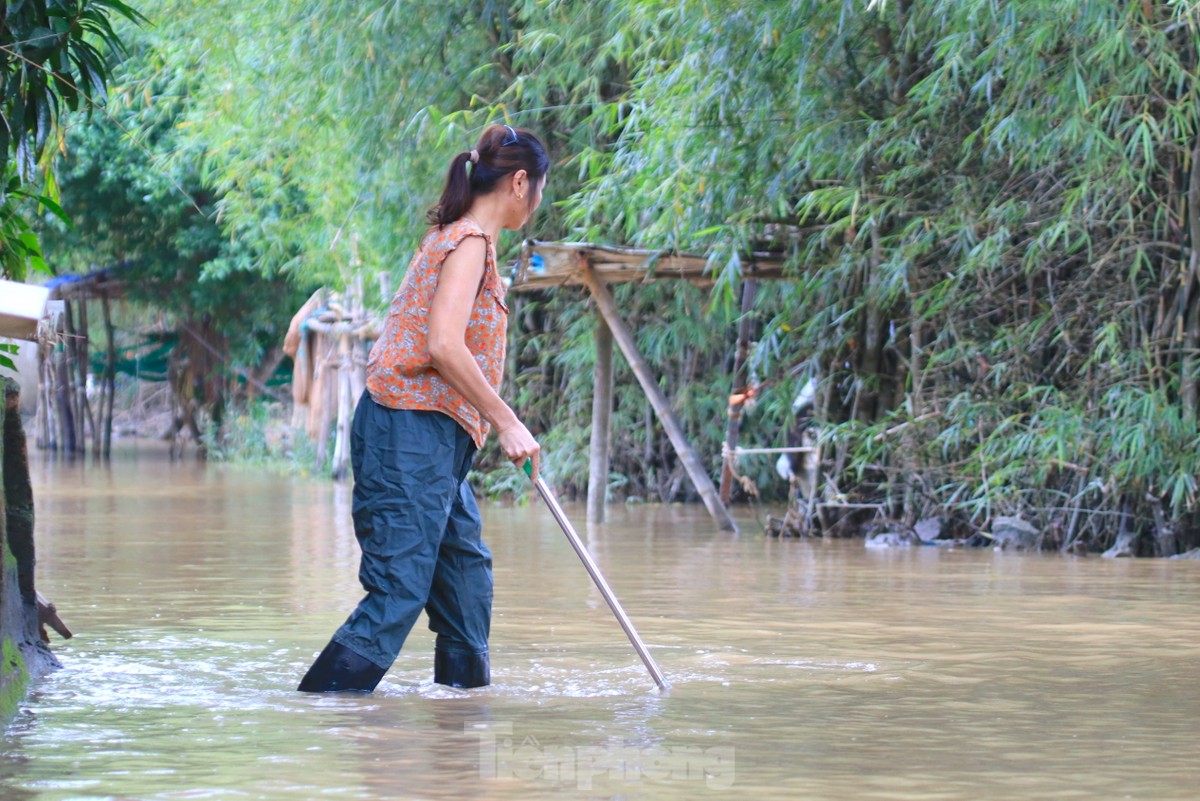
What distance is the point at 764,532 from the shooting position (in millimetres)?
11023

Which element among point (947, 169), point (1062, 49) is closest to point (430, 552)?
point (1062, 49)

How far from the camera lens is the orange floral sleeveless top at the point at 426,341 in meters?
4.28

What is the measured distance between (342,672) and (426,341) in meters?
0.87

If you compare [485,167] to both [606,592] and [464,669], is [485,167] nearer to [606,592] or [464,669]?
[606,592]

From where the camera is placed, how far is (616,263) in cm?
1048

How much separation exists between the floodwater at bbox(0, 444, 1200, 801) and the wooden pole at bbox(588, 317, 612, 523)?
3.02m

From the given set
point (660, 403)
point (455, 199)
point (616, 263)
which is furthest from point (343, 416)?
point (455, 199)

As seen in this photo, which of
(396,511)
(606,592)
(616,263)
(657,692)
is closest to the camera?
(396,511)

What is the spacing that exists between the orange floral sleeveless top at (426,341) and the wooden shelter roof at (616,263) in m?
5.80

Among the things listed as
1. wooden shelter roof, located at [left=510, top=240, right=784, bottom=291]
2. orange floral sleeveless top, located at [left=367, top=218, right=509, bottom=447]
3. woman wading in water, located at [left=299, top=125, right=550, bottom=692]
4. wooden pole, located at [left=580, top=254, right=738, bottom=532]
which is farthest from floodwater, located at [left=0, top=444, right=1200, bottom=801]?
wooden pole, located at [left=580, top=254, right=738, bottom=532]

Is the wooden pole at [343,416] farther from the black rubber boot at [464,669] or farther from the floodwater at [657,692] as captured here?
the black rubber boot at [464,669]

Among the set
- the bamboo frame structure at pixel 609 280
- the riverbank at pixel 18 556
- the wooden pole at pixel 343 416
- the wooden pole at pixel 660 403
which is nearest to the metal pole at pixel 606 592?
the riverbank at pixel 18 556

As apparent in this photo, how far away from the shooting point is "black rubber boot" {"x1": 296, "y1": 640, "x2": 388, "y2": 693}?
4223 millimetres

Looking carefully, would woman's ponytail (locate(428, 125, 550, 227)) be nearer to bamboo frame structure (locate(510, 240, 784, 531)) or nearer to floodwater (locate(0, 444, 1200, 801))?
floodwater (locate(0, 444, 1200, 801))
